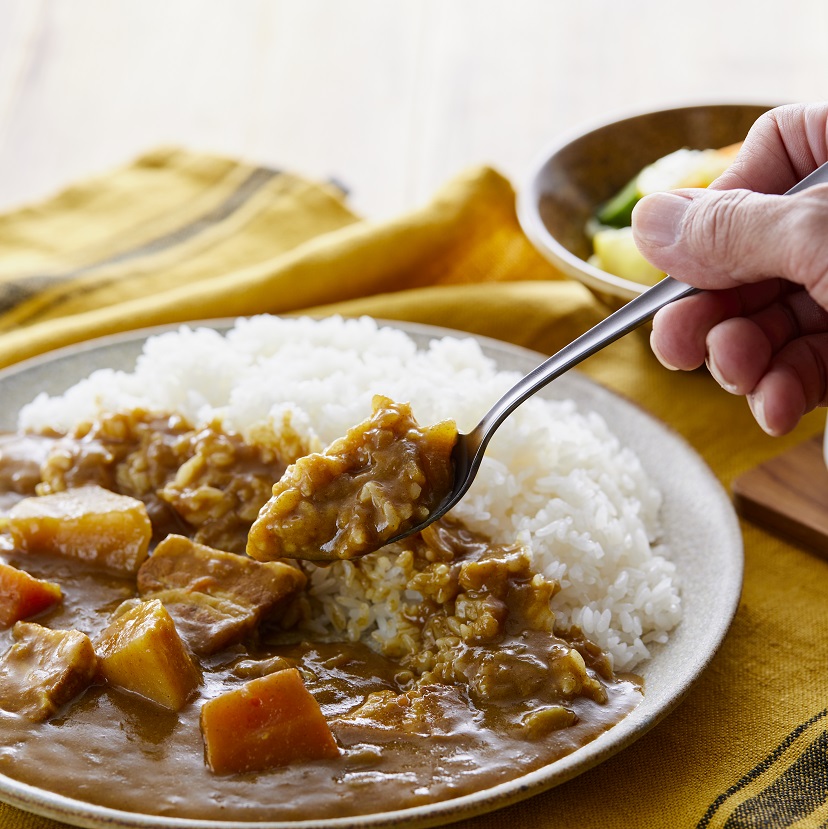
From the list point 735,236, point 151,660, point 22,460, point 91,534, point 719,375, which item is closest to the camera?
point 735,236

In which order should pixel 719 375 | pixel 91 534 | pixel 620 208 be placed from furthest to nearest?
pixel 620 208
pixel 91 534
pixel 719 375

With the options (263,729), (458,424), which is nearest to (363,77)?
(458,424)

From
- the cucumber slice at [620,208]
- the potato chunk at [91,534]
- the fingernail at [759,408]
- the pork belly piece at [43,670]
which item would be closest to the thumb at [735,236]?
the fingernail at [759,408]

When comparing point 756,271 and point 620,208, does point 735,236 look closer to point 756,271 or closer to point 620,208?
point 756,271

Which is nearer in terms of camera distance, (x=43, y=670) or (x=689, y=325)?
(x=43, y=670)

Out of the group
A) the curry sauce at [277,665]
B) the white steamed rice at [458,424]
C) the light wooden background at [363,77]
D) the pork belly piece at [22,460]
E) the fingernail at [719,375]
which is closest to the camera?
the curry sauce at [277,665]

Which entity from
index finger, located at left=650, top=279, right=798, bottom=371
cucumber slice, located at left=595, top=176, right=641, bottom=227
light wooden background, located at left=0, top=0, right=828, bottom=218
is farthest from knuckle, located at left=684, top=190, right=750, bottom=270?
light wooden background, located at left=0, top=0, right=828, bottom=218

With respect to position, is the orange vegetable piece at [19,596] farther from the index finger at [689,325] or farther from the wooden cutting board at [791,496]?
the wooden cutting board at [791,496]
